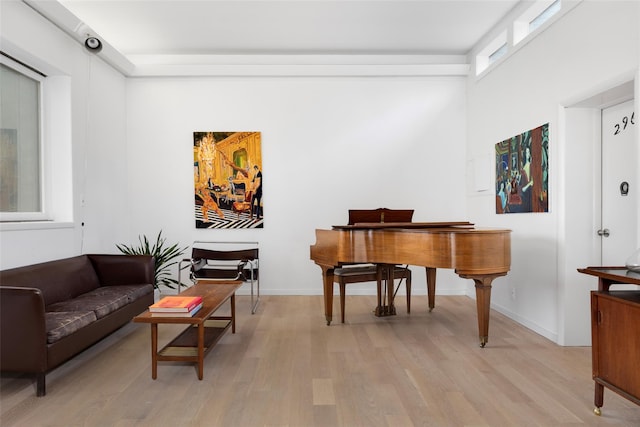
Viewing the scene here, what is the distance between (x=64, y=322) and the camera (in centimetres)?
276

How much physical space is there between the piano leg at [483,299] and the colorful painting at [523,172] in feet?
3.23

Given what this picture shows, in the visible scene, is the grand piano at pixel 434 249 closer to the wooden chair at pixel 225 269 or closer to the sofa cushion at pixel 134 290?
the wooden chair at pixel 225 269

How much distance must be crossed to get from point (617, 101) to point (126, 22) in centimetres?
492

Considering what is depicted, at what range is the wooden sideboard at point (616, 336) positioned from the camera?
2021 millimetres

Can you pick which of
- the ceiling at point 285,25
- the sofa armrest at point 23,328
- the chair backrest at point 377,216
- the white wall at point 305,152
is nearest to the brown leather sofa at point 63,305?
the sofa armrest at point 23,328

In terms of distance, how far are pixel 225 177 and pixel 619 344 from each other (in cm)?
458

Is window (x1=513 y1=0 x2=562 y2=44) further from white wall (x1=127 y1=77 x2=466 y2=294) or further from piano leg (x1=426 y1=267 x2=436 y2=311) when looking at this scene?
piano leg (x1=426 y1=267 x2=436 y2=311)

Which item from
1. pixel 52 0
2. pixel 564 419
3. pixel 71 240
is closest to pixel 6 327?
pixel 71 240

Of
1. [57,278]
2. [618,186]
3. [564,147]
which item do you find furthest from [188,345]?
[618,186]

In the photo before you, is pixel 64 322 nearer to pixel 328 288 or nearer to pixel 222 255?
pixel 222 255

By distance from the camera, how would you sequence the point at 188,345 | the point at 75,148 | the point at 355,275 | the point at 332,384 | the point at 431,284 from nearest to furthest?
1. the point at 332,384
2. the point at 188,345
3. the point at 355,275
4. the point at 75,148
5. the point at 431,284

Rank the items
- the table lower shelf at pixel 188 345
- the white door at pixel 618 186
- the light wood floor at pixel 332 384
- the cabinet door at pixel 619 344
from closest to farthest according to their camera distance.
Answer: the cabinet door at pixel 619 344, the light wood floor at pixel 332 384, the table lower shelf at pixel 188 345, the white door at pixel 618 186

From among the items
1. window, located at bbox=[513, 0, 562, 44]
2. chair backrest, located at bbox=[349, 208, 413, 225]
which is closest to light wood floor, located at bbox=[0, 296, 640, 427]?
chair backrest, located at bbox=[349, 208, 413, 225]

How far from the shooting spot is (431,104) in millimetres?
5598
